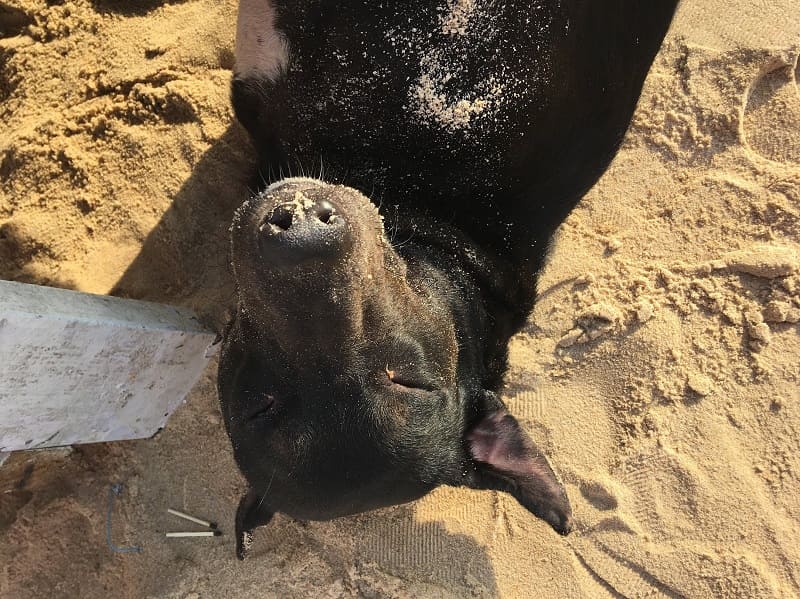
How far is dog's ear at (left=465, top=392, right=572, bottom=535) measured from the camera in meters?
2.52

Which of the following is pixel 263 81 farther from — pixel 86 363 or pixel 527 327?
pixel 527 327

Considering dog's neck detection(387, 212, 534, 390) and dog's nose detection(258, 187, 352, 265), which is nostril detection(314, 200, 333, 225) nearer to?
dog's nose detection(258, 187, 352, 265)

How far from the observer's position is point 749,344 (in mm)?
3621

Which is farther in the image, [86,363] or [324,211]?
[86,363]

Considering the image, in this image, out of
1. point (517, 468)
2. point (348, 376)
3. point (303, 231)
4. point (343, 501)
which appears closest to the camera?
point (303, 231)

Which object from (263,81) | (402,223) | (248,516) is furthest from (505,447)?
(263,81)

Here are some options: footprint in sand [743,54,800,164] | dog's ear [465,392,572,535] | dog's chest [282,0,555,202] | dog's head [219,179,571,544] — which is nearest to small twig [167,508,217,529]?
dog's head [219,179,571,544]

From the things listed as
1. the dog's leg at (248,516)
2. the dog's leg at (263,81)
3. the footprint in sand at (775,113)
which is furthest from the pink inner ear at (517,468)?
the footprint in sand at (775,113)

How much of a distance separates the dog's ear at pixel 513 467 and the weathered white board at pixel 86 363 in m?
1.60

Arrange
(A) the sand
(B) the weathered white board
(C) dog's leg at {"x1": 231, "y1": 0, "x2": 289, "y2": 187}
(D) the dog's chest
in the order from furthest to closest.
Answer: (A) the sand < (C) dog's leg at {"x1": 231, "y1": 0, "x2": 289, "y2": 187} < (D) the dog's chest < (B) the weathered white board

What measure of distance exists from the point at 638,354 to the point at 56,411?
3.00 m

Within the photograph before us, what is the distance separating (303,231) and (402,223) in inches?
39.9

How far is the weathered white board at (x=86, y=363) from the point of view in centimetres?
251

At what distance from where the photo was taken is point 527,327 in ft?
12.5
